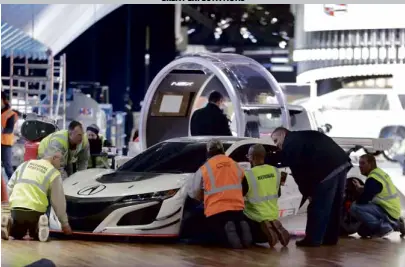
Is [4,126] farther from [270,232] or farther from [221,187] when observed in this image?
[270,232]

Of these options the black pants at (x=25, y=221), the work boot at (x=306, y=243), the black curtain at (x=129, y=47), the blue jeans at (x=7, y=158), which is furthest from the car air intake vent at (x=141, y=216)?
the black curtain at (x=129, y=47)

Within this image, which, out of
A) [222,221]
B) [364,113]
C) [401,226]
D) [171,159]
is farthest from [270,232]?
[364,113]

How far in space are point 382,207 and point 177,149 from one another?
2.14 m

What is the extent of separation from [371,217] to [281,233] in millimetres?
1367

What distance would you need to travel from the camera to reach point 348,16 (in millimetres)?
15930

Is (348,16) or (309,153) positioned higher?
(348,16)

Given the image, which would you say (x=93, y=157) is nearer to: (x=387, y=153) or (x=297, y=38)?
(x=297, y=38)

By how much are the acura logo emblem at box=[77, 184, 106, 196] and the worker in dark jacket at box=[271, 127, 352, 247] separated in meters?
1.69

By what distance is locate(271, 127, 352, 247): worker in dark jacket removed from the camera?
10.5 metres

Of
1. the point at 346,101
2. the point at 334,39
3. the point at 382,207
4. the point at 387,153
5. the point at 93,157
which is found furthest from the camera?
the point at 346,101

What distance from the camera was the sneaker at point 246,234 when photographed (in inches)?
404

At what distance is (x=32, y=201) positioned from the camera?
406 inches

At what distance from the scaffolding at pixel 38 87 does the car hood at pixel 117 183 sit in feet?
9.15

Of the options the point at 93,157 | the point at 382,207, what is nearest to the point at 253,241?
the point at 382,207
